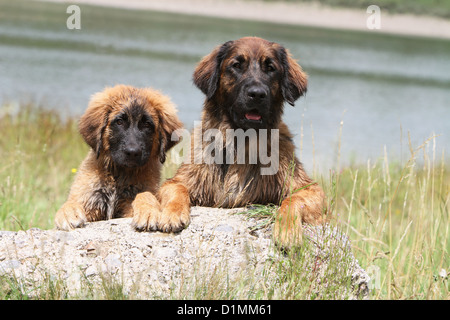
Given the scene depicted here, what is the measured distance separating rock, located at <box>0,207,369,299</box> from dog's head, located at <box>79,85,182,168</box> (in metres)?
0.81

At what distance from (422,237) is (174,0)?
51775mm

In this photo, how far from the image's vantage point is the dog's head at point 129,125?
5625 millimetres

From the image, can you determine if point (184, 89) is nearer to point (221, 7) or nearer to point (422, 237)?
point (422, 237)

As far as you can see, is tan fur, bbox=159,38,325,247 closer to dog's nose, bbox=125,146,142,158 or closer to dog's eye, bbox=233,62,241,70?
dog's eye, bbox=233,62,241,70

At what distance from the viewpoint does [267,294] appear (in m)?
4.39

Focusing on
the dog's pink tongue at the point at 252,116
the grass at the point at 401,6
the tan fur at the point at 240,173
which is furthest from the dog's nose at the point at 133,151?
the grass at the point at 401,6

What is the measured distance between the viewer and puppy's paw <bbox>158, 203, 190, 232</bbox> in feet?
16.4

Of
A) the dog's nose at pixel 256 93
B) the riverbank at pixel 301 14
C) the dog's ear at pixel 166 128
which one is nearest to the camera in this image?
the dog's nose at pixel 256 93

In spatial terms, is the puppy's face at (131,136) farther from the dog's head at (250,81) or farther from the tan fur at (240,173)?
the dog's head at (250,81)

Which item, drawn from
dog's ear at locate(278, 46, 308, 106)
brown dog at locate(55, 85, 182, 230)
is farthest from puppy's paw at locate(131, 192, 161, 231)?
dog's ear at locate(278, 46, 308, 106)

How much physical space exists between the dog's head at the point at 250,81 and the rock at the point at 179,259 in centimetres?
106

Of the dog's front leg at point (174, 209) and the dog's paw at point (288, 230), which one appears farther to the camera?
the dog's front leg at point (174, 209)
